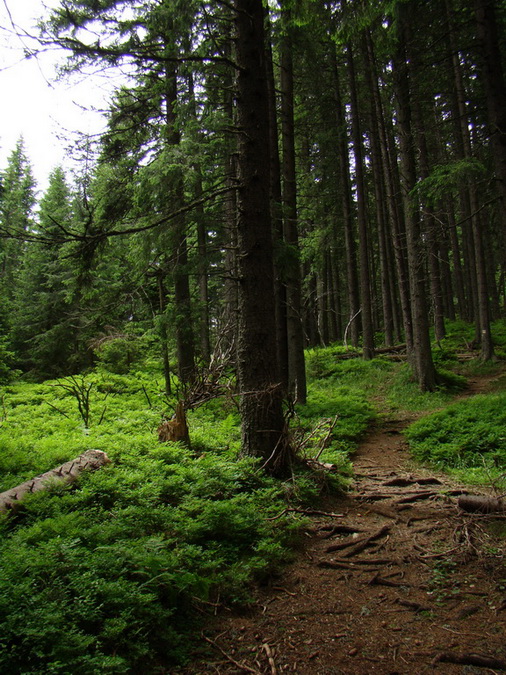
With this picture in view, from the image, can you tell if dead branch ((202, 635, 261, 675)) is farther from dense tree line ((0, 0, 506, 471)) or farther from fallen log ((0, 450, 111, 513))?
dense tree line ((0, 0, 506, 471))

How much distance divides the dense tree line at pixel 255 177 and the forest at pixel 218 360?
7 centimetres

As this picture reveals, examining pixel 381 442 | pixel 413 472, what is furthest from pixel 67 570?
pixel 381 442

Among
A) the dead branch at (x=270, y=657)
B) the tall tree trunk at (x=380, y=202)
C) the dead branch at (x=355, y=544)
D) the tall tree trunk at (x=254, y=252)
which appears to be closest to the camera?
the dead branch at (x=270, y=657)

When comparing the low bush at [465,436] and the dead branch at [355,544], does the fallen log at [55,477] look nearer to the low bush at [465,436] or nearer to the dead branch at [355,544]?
the dead branch at [355,544]

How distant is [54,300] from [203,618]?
20.2m

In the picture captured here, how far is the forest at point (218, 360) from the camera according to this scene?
328 centimetres

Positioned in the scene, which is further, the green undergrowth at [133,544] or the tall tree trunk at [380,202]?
the tall tree trunk at [380,202]

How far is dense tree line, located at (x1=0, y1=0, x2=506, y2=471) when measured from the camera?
611 cm

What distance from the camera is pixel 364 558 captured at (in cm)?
439

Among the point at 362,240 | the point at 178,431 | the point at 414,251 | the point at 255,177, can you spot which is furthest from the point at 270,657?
the point at 362,240

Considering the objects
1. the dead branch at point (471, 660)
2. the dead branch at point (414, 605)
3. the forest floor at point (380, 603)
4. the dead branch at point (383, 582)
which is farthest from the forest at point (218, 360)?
the dead branch at point (471, 660)

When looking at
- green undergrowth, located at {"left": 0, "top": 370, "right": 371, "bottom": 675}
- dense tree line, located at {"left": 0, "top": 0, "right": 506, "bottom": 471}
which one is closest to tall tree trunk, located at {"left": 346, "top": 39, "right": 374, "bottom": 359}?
dense tree line, located at {"left": 0, "top": 0, "right": 506, "bottom": 471}

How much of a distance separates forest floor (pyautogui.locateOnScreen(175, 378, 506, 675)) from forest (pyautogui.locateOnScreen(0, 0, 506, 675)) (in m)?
0.30

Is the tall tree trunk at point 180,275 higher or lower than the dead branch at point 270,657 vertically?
higher
